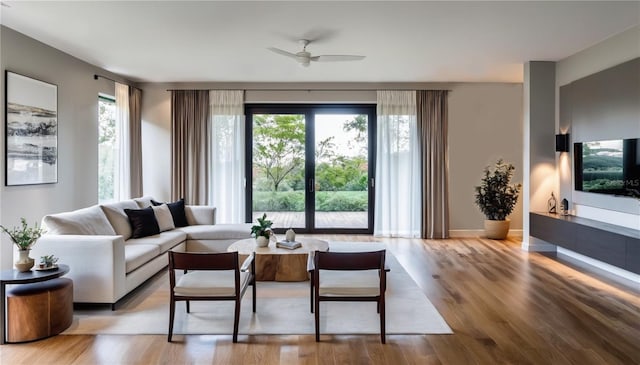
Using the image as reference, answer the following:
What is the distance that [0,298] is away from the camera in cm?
290

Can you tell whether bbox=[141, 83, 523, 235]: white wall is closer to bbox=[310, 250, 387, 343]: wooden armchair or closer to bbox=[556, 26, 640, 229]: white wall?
bbox=[556, 26, 640, 229]: white wall

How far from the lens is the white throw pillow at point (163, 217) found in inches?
209

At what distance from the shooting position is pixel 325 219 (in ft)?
24.9

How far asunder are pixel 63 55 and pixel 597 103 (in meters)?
6.89

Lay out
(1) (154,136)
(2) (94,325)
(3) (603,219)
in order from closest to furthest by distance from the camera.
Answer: (2) (94,325) → (3) (603,219) → (1) (154,136)

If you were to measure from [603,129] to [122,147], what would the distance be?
6.98 m

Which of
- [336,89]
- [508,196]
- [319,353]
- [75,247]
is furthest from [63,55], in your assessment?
[508,196]

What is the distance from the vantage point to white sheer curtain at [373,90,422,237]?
7320mm

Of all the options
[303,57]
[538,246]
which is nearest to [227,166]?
[303,57]

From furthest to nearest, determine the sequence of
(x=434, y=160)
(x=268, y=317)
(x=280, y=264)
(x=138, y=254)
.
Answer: (x=434, y=160), (x=280, y=264), (x=138, y=254), (x=268, y=317)

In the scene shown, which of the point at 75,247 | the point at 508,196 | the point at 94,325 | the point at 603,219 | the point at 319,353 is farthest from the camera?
the point at 508,196

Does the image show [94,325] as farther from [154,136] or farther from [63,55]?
[154,136]

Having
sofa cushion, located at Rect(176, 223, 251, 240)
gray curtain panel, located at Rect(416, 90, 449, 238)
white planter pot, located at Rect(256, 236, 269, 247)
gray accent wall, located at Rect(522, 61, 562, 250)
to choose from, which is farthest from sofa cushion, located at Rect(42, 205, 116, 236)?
gray accent wall, located at Rect(522, 61, 562, 250)

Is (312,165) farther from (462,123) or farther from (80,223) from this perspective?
(80,223)
